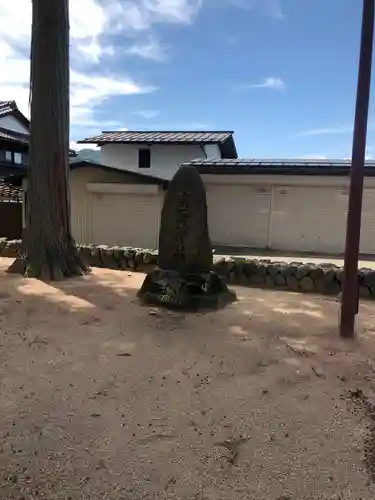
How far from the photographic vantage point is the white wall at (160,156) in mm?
20859

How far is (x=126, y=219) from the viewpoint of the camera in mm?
15141

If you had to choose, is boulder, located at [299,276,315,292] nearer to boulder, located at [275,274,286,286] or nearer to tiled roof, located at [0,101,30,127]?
boulder, located at [275,274,286,286]

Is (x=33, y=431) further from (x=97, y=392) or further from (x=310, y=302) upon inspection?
(x=310, y=302)

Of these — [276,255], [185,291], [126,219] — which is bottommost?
[276,255]

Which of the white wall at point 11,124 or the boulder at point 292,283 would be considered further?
the white wall at point 11,124

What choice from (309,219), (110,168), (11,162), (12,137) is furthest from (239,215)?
(11,162)

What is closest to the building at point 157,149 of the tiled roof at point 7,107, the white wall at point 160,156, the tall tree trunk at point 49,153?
the white wall at point 160,156

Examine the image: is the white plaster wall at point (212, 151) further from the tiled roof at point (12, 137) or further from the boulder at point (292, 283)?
the boulder at point (292, 283)

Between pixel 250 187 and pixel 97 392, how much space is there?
1212 centimetres

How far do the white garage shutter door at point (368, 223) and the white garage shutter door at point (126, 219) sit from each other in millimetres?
6545

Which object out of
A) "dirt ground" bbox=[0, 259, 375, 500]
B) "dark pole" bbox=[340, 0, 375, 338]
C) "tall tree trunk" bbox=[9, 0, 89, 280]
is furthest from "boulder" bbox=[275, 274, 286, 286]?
"tall tree trunk" bbox=[9, 0, 89, 280]

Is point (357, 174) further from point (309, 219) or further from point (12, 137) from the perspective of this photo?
point (12, 137)

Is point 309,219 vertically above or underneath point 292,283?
above

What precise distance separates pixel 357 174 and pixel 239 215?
33.7 ft
